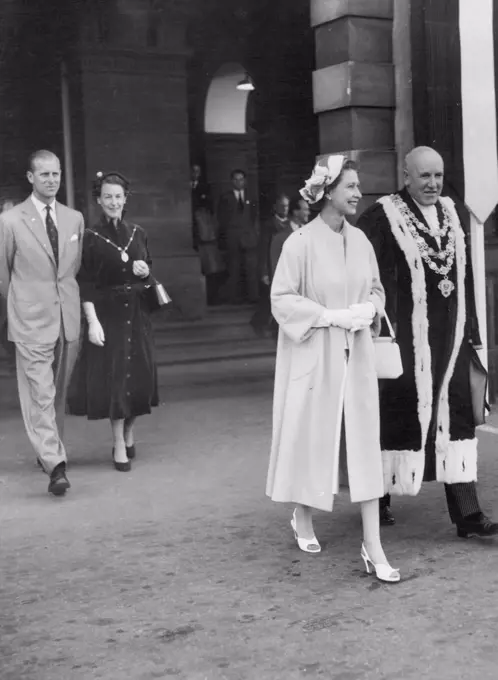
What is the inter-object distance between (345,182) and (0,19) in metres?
13.4

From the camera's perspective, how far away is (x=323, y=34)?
935 cm

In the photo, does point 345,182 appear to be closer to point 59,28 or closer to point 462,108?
point 462,108

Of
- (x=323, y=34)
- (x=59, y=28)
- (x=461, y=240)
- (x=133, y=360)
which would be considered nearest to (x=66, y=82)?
(x=59, y=28)

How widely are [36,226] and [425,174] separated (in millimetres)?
2584

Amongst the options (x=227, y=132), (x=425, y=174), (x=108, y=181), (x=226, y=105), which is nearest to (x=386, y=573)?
(x=425, y=174)

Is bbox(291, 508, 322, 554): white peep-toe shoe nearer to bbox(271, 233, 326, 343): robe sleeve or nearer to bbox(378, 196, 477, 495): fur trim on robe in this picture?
bbox(378, 196, 477, 495): fur trim on robe

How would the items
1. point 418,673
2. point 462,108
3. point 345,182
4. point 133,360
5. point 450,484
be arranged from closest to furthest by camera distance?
point 418,673 < point 345,182 < point 450,484 < point 133,360 < point 462,108

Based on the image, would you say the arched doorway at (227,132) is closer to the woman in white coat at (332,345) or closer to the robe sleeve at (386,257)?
the robe sleeve at (386,257)

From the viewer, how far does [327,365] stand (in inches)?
197

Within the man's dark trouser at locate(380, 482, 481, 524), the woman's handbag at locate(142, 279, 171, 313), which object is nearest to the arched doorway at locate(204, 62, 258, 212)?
the woman's handbag at locate(142, 279, 171, 313)

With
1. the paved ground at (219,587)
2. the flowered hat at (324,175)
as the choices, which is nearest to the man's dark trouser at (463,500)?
the paved ground at (219,587)

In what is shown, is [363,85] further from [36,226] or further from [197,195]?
[197,195]

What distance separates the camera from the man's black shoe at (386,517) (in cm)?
575

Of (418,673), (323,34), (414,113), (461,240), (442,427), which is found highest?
(323,34)
